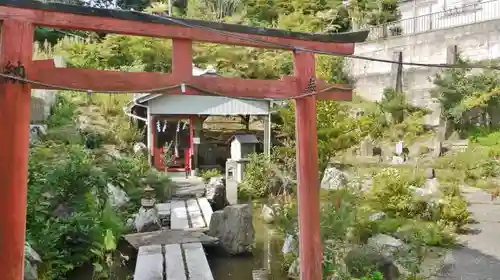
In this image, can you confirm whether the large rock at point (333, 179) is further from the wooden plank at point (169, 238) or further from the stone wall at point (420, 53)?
the stone wall at point (420, 53)

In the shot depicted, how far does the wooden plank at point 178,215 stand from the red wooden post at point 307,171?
5.25m

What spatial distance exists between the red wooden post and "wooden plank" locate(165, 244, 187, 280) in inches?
87.9

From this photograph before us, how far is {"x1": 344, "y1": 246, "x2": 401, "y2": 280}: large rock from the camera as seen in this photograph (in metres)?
6.28

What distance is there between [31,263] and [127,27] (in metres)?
3.73

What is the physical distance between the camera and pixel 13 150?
371 cm

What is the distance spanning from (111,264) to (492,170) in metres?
12.4

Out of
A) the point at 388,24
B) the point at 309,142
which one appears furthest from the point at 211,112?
the point at 388,24

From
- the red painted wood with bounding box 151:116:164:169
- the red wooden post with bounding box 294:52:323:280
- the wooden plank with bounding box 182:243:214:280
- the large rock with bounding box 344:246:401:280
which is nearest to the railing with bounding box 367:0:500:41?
the red painted wood with bounding box 151:116:164:169

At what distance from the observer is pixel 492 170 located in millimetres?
15023

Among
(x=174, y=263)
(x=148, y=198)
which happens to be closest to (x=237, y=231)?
(x=174, y=263)

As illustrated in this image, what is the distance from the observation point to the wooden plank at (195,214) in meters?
10.0

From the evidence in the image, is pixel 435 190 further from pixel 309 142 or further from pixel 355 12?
pixel 355 12

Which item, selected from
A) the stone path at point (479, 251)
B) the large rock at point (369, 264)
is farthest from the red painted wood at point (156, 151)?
the large rock at point (369, 264)

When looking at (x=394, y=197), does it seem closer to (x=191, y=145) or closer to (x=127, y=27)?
(x=127, y=27)
